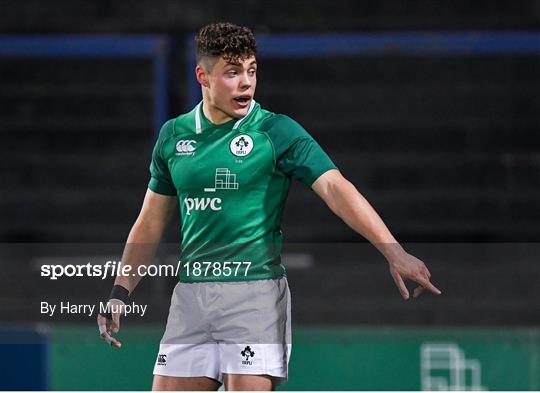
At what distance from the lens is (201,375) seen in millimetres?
5344

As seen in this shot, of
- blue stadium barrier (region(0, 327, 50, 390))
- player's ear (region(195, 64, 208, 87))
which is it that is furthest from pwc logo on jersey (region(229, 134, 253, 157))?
blue stadium barrier (region(0, 327, 50, 390))

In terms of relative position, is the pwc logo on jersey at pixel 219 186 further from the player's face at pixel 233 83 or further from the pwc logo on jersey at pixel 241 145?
the player's face at pixel 233 83

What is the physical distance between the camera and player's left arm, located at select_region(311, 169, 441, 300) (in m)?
5.14

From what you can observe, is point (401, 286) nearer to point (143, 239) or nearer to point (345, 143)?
point (143, 239)

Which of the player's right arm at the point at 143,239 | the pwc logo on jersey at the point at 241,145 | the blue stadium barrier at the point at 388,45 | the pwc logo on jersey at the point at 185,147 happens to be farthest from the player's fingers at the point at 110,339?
the blue stadium barrier at the point at 388,45

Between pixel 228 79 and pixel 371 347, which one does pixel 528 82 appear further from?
pixel 228 79

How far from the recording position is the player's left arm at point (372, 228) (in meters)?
5.14

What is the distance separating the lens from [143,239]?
5.63 metres

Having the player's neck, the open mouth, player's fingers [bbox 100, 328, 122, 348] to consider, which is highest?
the open mouth

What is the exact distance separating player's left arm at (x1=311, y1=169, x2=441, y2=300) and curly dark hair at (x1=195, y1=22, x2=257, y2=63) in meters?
0.59

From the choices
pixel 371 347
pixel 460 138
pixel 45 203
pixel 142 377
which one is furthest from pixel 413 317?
pixel 45 203

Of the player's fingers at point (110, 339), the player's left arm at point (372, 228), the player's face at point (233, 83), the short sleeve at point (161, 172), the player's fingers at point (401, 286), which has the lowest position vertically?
the player's fingers at point (110, 339)

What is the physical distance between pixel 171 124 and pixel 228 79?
0.34 metres

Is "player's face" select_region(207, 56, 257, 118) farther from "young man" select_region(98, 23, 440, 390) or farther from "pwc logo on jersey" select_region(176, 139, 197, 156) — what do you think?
"pwc logo on jersey" select_region(176, 139, 197, 156)
